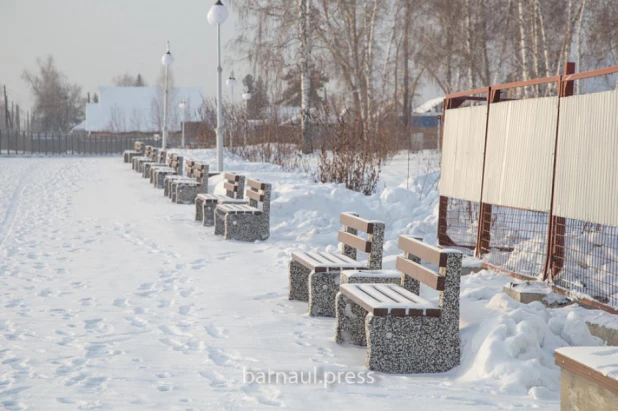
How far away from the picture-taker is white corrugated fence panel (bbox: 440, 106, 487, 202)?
8.77m

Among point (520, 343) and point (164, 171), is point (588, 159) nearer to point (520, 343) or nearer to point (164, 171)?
point (520, 343)

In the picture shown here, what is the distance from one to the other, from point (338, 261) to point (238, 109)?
71.0ft

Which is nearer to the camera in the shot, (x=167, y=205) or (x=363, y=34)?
(x=167, y=205)

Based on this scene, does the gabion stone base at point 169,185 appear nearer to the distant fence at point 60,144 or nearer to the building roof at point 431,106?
the distant fence at point 60,144

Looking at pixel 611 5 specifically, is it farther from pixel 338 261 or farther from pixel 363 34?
pixel 338 261

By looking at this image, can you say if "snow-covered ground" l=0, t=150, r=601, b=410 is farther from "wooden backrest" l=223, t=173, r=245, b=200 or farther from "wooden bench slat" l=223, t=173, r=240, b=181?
"wooden bench slat" l=223, t=173, r=240, b=181

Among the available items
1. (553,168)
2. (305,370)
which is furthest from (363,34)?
(305,370)

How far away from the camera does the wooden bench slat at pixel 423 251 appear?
5.33m

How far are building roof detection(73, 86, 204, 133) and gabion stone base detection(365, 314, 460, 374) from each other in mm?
67167

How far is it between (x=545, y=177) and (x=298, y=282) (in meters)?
2.42

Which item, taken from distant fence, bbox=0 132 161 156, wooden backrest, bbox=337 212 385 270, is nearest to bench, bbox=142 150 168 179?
wooden backrest, bbox=337 212 385 270

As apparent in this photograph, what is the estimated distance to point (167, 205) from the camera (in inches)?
626

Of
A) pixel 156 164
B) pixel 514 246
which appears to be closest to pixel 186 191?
pixel 156 164

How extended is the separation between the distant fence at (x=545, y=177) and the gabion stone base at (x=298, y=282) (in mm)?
1979
